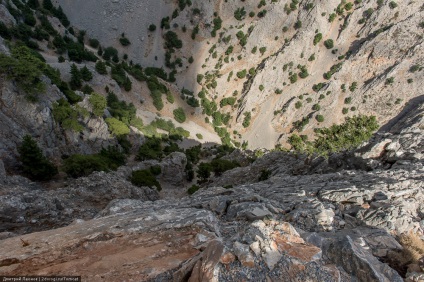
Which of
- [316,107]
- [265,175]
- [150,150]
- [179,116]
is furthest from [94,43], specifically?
[265,175]

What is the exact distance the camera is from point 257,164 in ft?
Answer: 162

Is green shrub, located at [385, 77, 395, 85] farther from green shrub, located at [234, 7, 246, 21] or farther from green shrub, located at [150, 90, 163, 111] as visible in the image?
green shrub, located at [150, 90, 163, 111]

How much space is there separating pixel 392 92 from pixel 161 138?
67.9m

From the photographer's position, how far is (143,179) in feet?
156

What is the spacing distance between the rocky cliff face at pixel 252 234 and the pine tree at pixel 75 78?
141 feet

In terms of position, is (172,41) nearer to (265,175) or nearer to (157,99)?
(157,99)

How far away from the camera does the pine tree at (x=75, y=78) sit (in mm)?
64838

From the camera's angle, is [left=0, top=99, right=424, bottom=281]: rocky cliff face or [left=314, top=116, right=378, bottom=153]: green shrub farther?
[left=314, top=116, right=378, bottom=153]: green shrub

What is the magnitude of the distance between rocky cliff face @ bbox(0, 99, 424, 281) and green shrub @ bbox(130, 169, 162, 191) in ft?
57.1

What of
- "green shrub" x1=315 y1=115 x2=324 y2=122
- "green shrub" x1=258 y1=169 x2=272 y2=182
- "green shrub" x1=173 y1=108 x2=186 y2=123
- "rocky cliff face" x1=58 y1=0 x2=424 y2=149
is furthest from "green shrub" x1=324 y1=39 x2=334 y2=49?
"green shrub" x1=258 y1=169 x2=272 y2=182

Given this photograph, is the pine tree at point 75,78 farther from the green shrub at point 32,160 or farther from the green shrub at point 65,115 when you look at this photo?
the green shrub at point 32,160

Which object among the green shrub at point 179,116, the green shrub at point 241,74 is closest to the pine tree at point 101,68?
→ the green shrub at point 179,116

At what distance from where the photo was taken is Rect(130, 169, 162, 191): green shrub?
154ft

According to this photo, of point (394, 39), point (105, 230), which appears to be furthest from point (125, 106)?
point (394, 39)
